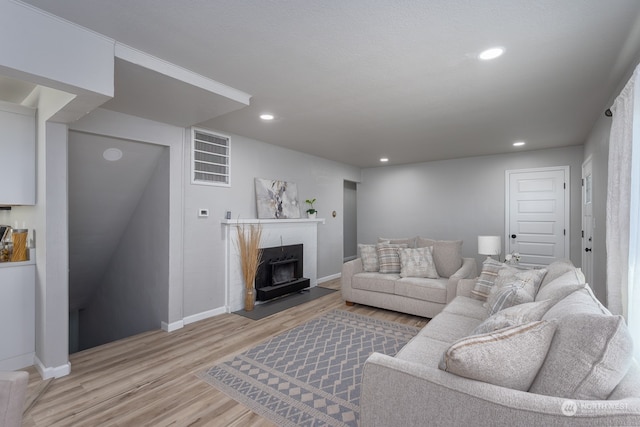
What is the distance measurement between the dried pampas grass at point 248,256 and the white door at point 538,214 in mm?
4422

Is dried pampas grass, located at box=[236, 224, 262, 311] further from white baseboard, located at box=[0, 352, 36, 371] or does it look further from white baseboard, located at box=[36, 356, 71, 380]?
white baseboard, located at box=[0, 352, 36, 371]

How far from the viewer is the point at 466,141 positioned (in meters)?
4.62

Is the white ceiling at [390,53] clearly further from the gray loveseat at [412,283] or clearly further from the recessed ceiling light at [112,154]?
the gray loveseat at [412,283]

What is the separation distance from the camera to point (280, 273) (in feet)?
15.8

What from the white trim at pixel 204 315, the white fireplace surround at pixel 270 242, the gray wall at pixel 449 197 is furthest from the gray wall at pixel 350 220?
the white trim at pixel 204 315

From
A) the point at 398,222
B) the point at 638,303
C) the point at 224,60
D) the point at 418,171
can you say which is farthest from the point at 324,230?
the point at 638,303

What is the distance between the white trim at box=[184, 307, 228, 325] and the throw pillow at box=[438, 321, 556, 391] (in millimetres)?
3314

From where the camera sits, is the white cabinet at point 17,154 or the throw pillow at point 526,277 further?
the white cabinet at point 17,154

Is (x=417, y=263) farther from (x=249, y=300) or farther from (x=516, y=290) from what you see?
(x=249, y=300)

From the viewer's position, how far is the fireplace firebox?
4445 millimetres

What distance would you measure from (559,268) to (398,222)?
429 centimetres

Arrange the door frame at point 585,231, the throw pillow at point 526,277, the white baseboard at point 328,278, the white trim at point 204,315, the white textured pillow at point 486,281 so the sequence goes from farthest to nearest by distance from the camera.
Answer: the white baseboard at point 328,278, the door frame at point 585,231, the white trim at point 204,315, the white textured pillow at point 486,281, the throw pillow at point 526,277

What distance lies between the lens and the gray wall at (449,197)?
16.9 ft

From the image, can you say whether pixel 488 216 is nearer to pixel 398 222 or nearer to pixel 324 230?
pixel 398 222
